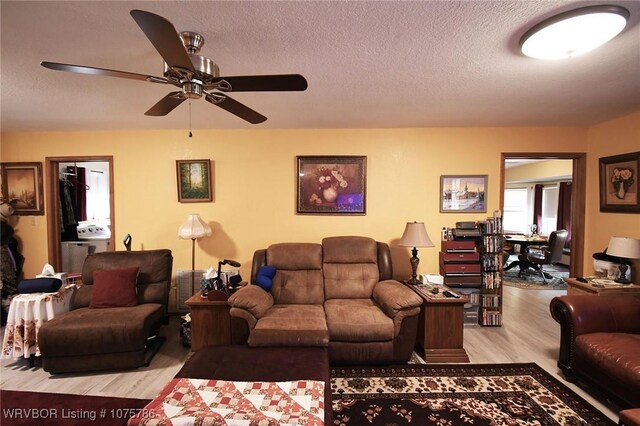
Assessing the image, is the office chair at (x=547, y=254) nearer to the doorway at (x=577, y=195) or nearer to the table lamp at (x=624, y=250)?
the doorway at (x=577, y=195)

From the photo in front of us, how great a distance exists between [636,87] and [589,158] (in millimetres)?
1357

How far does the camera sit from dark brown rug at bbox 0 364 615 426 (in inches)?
70.7

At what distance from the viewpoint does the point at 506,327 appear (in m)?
3.19

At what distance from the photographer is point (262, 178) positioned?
3492mm

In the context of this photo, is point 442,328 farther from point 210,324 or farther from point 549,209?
point 549,209

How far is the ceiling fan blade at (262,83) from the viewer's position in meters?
1.40

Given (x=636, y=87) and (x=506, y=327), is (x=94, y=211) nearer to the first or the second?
(x=506, y=327)

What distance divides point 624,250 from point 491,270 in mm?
1113

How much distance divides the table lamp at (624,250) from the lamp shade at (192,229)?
423 cm

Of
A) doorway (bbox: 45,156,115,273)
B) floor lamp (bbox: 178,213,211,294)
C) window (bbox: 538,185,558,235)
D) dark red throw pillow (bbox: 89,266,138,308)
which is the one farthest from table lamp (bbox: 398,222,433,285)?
window (bbox: 538,185,558,235)

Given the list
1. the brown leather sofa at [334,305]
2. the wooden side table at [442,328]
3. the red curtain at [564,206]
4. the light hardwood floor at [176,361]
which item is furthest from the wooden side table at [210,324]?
the red curtain at [564,206]

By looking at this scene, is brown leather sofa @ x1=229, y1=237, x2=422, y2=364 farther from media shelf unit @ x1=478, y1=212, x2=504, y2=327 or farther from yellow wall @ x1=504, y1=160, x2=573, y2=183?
yellow wall @ x1=504, y1=160, x2=573, y2=183

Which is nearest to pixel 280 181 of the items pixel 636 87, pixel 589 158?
pixel 636 87

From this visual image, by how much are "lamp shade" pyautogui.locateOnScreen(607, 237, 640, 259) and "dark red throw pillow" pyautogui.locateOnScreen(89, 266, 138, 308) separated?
15.5 feet
